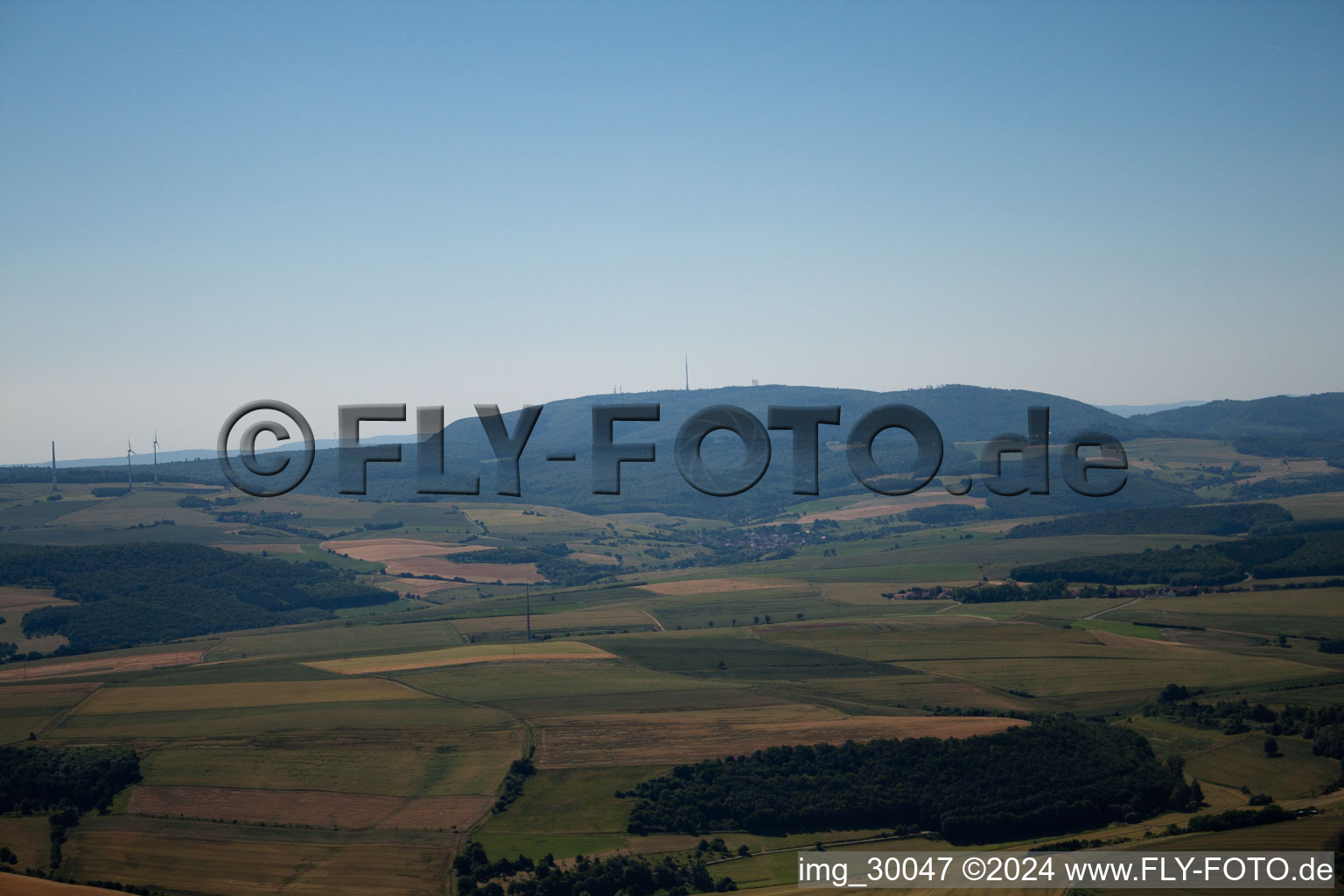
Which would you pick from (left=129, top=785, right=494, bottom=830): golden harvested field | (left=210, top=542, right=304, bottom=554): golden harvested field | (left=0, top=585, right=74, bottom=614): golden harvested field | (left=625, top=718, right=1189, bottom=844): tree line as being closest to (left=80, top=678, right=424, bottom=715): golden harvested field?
(left=129, top=785, right=494, bottom=830): golden harvested field

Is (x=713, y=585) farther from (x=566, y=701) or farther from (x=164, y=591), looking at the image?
(x=164, y=591)

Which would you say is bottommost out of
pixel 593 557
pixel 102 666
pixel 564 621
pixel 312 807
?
pixel 102 666

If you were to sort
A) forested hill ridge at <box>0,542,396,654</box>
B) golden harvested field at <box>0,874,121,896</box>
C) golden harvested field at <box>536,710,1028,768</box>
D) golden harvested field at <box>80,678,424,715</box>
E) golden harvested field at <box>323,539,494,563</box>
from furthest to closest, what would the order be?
1. golden harvested field at <box>323,539,494,563</box>
2. forested hill ridge at <box>0,542,396,654</box>
3. golden harvested field at <box>80,678,424,715</box>
4. golden harvested field at <box>536,710,1028,768</box>
5. golden harvested field at <box>0,874,121,896</box>

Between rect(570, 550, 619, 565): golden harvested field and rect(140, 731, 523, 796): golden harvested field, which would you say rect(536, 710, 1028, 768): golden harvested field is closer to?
rect(140, 731, 523, 796): golden harvested field

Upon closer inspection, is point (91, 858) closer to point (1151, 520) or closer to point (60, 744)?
point (60, 744)

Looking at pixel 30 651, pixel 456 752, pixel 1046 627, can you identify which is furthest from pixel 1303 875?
pixel 30 651

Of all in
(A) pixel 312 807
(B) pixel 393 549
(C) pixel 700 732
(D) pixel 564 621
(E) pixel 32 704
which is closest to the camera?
(A) pixel 312 807

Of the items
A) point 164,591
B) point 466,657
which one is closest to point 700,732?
point 466,657

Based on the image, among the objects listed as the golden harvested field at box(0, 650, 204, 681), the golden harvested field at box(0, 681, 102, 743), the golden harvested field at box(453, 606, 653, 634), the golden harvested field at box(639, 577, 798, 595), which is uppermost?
the golden harvested field at box(639, 577, 798, 595)
